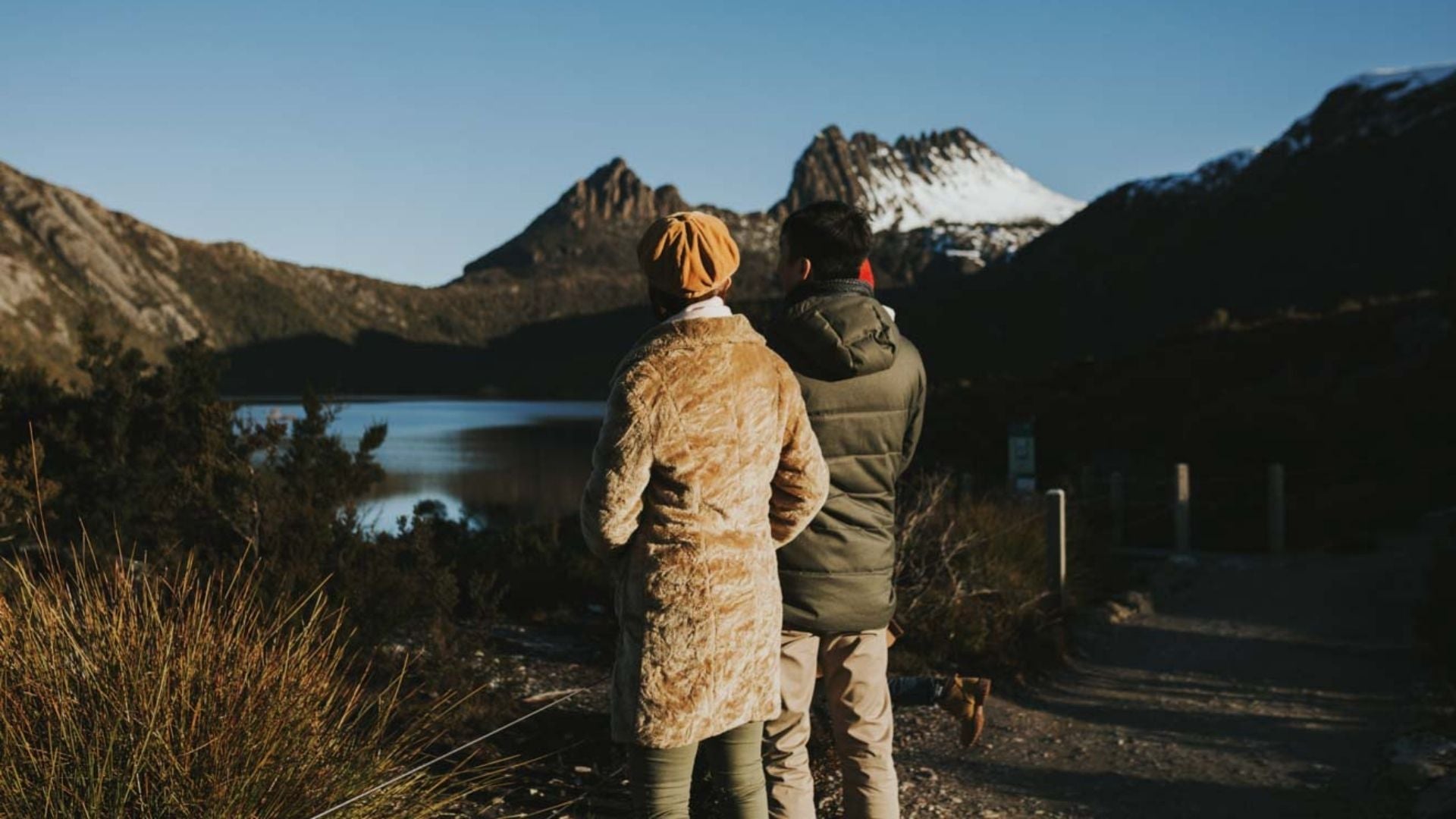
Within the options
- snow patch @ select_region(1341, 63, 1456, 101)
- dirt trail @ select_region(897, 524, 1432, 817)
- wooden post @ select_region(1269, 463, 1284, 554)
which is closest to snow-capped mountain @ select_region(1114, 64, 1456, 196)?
snow patch @ select_region(1341, 63, 1456, 101)

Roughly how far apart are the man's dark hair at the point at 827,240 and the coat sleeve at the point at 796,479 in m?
0.44

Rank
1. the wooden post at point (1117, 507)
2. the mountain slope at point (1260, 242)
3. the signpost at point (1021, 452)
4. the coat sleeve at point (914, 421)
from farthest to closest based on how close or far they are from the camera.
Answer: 1. the mountain slope at point (1260, 242)
2. the wooden post at point (1117, 507)
3. the signpost at point (1021, 452)
4. the coat sleeve at point (914, 421)

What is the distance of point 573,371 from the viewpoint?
138625 mm

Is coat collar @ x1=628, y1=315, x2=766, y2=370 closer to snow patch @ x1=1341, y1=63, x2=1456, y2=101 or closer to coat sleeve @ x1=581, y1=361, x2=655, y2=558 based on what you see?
coat sleeve @ x1=581, y1=361, x2=655, y2=558

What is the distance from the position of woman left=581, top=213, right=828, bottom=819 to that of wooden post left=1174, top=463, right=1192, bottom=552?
10107 mm

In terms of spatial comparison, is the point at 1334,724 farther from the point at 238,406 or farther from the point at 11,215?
the point at 11,215

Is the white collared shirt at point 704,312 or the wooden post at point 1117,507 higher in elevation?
the white collared shirt at point 704,312

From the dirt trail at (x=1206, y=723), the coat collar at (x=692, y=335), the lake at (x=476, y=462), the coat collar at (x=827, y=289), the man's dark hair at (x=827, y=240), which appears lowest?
the lake at (x=476, y=462)

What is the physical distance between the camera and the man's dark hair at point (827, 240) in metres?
2.75

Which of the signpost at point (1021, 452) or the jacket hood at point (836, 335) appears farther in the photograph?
the signpost at point (1021, 452)

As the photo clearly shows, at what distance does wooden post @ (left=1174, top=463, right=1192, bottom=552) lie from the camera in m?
11.4

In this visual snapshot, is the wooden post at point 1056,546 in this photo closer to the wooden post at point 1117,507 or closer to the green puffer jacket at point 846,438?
the wooden post at point 1117,507

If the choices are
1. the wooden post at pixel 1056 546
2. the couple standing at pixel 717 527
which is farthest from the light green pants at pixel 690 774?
the wooden post at pixel 1056 546

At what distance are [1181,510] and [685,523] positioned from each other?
10.4 meters
